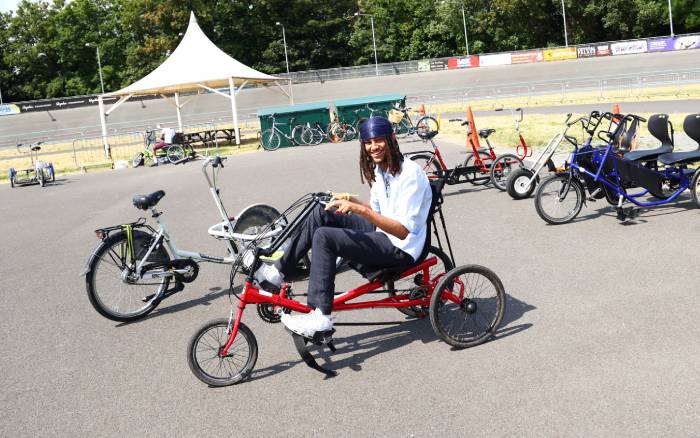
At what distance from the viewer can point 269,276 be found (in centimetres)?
473

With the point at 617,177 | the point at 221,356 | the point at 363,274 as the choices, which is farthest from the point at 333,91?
the point at 221,356

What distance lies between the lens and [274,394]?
4.47 meters

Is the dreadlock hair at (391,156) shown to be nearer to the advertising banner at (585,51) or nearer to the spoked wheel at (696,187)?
the spoked wheel at (696,187)

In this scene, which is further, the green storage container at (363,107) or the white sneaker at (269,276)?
the green storage container at (363,107)

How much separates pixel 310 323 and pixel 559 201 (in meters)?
5.11

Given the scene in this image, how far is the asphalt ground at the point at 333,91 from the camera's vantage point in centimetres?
5425

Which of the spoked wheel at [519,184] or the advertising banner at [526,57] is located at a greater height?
the advertising banner at [526,57]

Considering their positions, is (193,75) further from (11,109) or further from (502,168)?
(11,109)

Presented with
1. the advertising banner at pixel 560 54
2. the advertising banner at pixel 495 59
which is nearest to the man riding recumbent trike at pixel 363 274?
the advertising banner at pixel 560 54

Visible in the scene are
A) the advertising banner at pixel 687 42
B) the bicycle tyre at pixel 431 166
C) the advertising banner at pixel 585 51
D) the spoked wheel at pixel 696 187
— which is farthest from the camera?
the advertising banner at pixel 585 51

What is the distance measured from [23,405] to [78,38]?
9748cm

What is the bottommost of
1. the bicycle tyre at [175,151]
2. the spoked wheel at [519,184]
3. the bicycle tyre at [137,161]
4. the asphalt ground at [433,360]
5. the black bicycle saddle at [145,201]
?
the asphalt ground at [433,360]

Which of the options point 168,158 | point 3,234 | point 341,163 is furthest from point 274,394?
point 168,158

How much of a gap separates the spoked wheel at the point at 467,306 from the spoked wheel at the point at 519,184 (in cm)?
574
